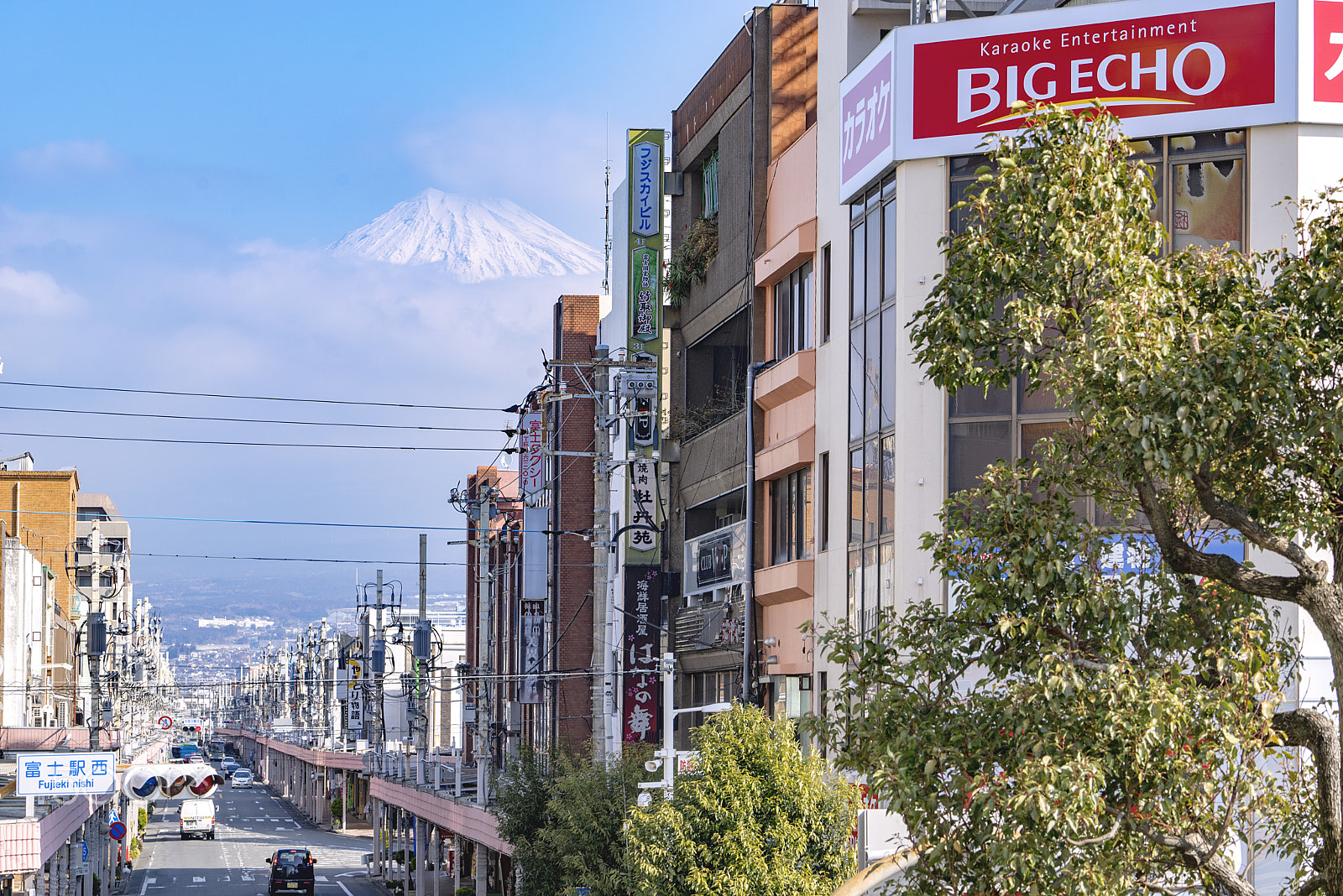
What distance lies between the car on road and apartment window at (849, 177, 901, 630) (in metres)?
37.2

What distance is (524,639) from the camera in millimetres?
71188

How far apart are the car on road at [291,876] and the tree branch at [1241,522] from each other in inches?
2192

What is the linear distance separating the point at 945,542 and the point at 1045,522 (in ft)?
2.56

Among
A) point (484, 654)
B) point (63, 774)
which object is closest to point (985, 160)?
point (63, 774)

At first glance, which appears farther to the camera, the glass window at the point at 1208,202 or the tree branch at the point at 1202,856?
the glass window at the point at 1208,202

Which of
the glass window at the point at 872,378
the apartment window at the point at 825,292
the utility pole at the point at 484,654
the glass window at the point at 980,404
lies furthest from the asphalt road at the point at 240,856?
the glass window at the point at 980,404

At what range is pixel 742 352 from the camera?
43000 millimetres

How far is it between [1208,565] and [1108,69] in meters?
16.8

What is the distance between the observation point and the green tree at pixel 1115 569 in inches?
383


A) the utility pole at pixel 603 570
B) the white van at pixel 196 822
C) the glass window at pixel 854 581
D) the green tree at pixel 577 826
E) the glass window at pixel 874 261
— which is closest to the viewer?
the glass window at pixel 874 261

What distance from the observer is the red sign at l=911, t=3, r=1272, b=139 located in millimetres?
24984

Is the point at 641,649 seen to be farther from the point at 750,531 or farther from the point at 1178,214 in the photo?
the point at 1178,214

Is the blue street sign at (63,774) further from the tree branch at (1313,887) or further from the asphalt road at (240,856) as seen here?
the tree branch at (1313,887)

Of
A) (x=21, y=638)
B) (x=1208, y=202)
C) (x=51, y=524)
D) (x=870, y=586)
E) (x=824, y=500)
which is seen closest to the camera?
(x=1208, y=202)
